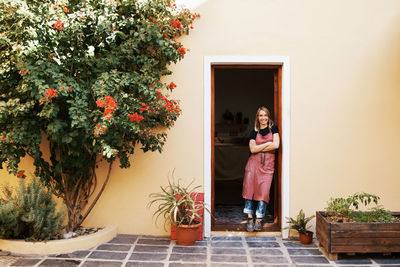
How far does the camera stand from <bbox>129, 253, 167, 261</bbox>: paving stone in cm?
414

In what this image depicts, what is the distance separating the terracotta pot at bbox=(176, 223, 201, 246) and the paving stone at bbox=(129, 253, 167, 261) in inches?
13.8

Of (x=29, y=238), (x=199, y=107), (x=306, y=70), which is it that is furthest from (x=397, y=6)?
(x=29, y=238)

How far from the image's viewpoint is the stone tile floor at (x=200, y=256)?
13.2 feet

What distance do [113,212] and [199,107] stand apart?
187cm

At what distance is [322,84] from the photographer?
4961mm

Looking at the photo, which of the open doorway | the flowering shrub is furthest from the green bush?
the open doorway

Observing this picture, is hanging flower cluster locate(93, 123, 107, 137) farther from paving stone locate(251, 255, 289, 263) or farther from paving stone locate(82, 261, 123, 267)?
paving stone locate(251, 255, 289, 263)

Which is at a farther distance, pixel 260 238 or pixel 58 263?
pixel 260 238

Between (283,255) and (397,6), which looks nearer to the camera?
(283,255)

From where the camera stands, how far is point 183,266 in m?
3.93

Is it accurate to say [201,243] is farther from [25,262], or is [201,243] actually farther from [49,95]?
[49,95]

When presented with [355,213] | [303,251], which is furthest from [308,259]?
[355,213]

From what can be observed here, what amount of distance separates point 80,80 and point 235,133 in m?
5.62

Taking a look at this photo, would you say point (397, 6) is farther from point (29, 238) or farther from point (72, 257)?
point (29, 238)
